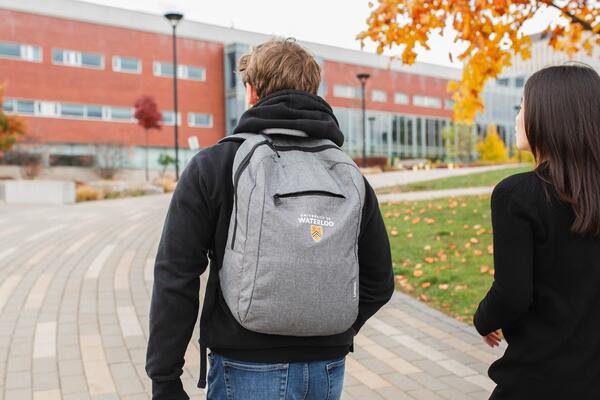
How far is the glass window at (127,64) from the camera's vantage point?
43719 millimetres

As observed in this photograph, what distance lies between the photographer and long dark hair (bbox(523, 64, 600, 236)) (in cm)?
195

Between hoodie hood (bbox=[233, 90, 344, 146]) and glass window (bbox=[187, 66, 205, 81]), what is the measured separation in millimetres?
46373

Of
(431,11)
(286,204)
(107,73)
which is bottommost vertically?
(286,204)

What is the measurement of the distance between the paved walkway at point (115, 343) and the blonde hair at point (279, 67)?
9.26ft

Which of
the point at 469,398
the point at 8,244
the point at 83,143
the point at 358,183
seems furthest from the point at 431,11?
the point at 83,143

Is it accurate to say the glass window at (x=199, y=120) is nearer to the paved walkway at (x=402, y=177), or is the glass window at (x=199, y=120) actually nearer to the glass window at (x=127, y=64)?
the glass window at (x=127, y=64)

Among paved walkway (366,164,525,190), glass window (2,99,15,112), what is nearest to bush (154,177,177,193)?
paved walkway (366,164,525,190)

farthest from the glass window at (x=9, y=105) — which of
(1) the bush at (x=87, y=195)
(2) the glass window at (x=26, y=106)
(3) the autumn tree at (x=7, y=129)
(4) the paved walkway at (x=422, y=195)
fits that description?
(4) the paved walkway at (x=422, y=195)

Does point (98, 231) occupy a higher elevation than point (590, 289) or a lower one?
lower

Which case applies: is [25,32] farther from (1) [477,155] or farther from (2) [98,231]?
(1) [477,155]

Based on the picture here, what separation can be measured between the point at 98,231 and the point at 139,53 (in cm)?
3501

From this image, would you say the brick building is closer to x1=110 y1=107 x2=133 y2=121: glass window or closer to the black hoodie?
x1=110 y1=107 x2=133 y2=121: glass window

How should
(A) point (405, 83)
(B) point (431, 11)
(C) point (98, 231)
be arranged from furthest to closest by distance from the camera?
(A) point (405, 83)
(C) point (98, 231)
(B) point (431, 11)

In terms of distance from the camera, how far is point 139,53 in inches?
1756
